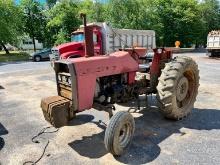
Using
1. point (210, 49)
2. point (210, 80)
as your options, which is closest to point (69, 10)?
point (210, 49)

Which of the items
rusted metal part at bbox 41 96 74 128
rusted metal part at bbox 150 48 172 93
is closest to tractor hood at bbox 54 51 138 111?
rusted metal part at bbox 41 96 74 128

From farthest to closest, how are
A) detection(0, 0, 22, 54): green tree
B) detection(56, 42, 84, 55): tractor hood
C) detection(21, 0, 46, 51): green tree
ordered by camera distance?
detection(21, 0, 46, 51): green tree < detection(0, 0, 22, 54): green tree < detection(56, 42, 84, 55): tractor hood

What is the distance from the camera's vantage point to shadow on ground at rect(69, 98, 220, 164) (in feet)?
15.7

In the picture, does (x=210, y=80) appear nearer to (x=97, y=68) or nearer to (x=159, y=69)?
(x=159, y=69)

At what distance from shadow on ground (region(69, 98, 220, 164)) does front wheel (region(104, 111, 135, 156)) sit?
157mm

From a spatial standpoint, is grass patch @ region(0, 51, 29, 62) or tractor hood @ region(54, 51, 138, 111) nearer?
tractor hood @ region(54, 51, 138, 111)

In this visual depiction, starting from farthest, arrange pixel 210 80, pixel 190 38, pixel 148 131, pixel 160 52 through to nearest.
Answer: pixel 190 38
pixel 210 80
pixel 160 52
pixel 148 131

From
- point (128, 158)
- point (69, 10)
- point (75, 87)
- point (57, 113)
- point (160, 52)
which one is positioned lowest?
point (128, 158)

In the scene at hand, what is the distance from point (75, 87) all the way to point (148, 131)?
192 centimetres

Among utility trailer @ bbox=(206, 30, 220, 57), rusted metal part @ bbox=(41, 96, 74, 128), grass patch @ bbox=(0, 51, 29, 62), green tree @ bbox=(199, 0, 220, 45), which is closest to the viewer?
rusted metal part @ bbox=(41, 96, 74, 128)

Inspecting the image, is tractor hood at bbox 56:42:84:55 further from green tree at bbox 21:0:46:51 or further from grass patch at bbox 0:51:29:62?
green tree at bbox 21:0:46:51

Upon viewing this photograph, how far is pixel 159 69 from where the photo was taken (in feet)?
21.5

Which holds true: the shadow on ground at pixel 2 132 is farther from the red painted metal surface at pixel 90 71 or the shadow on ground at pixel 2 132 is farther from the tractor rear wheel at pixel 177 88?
the tractor rear wheel at pixel 177 88

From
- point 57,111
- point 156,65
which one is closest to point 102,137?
point 57,111
